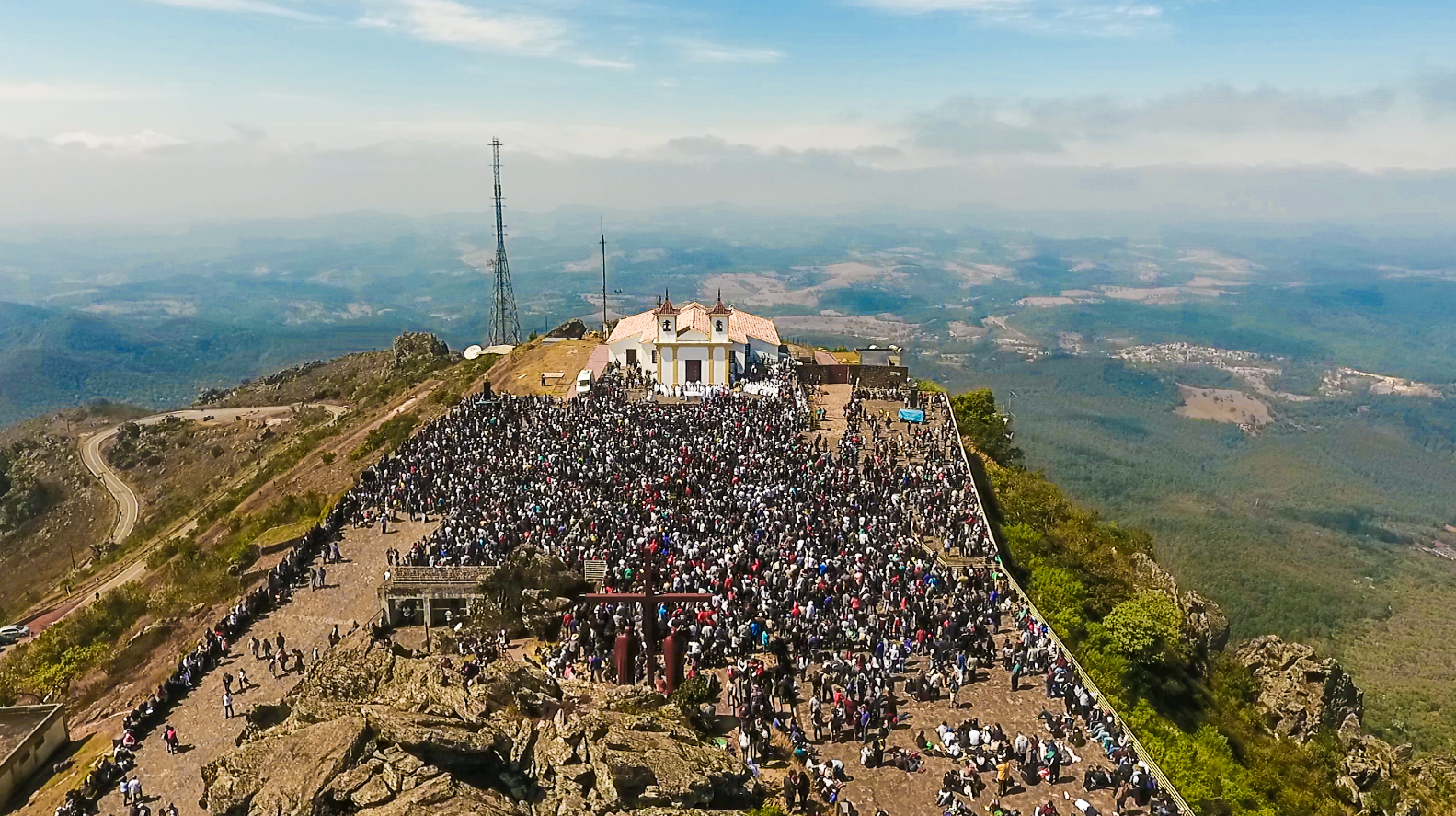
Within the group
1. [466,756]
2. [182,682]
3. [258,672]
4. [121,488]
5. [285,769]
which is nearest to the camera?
[285,769]

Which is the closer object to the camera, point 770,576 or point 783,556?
point 770,576

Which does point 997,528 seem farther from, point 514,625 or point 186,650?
point 186,650

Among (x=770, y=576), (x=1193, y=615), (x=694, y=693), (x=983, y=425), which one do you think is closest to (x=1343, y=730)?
(x=1193, y=615)

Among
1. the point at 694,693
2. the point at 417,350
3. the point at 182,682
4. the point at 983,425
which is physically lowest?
the point at 182,682

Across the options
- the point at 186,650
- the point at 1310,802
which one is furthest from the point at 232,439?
the point at 1310,802

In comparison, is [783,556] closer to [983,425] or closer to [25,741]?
[25,741]

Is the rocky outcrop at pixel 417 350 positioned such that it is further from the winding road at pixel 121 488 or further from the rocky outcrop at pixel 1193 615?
the rocky outcrop at pixel 1193 615
